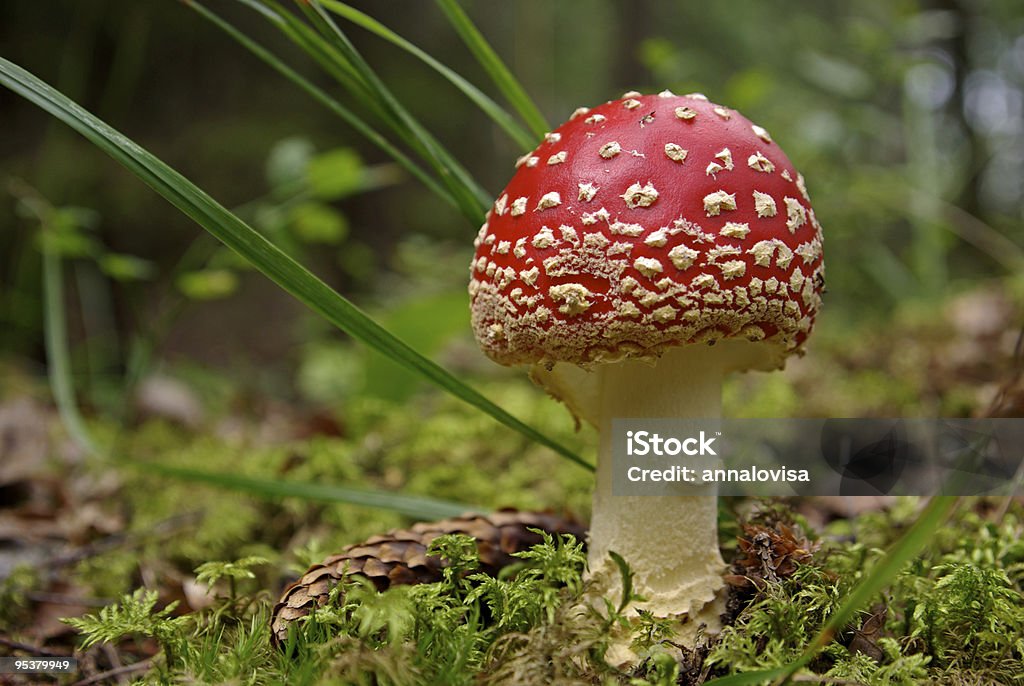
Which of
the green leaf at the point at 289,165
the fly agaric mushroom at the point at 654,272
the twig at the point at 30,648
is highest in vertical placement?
the green leaf at the point at 289,165

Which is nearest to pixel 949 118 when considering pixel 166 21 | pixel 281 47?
pixel 281 47

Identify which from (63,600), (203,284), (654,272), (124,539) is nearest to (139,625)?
(63,600)

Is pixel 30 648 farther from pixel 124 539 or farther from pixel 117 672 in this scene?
pixel 124 539

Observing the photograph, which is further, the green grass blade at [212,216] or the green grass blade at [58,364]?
the green grass blade at [58,364]

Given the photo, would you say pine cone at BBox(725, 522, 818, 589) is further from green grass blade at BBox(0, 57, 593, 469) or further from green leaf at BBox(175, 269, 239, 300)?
green leaf at BBox(175, 269, 239, 300)

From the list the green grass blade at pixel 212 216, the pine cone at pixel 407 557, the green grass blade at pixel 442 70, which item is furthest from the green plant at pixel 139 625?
the green grass blade at pixel 442 70

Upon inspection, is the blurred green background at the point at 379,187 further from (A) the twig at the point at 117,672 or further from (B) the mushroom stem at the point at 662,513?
(A) the twig at the point at 117,672
